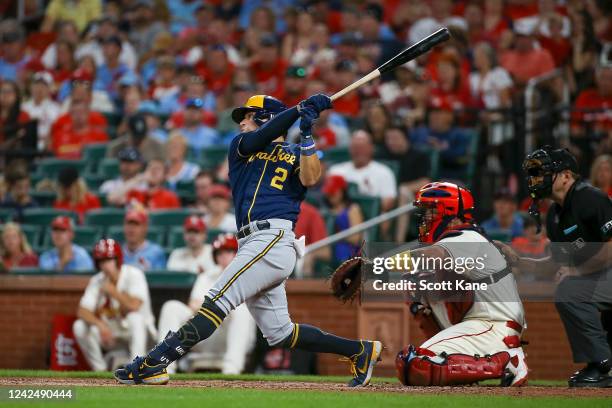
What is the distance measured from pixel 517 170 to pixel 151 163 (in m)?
4.32

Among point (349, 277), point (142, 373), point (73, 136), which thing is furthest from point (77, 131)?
point (142, 373)

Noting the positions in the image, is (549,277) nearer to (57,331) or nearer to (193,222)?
(193,222)

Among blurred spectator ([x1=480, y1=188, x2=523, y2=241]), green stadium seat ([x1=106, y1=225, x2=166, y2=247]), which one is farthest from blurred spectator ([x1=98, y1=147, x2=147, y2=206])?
blurred spectator ([x1=480, y1=188, x2=523, y2=241])

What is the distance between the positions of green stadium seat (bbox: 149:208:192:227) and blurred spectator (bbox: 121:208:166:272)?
702 millimetres

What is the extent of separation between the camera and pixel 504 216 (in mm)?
12492

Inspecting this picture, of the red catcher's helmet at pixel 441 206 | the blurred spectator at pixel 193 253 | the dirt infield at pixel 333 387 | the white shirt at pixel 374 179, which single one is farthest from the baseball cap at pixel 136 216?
the red catcher's helmet at pixel 441 206

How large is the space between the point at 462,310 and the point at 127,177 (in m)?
7.07

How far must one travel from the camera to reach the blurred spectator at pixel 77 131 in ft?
52.9

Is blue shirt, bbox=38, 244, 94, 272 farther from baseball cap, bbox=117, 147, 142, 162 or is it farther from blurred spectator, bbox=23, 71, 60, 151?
blurred spectator, bbox=23, 71, 60, 151

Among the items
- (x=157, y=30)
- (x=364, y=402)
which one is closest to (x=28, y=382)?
(x=364, y=402)

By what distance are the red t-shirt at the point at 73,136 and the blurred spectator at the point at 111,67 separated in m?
1.22

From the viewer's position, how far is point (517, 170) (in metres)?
13.3

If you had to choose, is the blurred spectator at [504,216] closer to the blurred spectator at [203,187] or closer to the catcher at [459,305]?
the blurred spectator at [203,187]

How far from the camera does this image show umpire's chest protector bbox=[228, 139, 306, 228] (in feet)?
26.3
